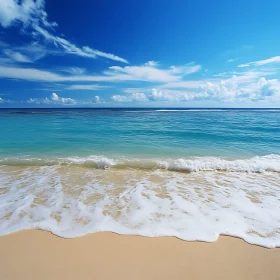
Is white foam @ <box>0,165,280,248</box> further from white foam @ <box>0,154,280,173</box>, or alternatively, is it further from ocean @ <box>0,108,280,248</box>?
white foam @ <box>0,154,280,173</box>

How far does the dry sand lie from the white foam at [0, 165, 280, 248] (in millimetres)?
226

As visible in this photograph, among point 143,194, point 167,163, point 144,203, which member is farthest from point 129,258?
point 167,163

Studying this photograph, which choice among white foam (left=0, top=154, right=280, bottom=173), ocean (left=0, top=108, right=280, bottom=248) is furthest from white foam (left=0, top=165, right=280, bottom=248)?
white foam (left=0, top=154, right=280, bottom=173)

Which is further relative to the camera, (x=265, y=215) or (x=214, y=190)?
(x=214, y=190)

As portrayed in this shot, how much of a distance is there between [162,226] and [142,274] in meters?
1.14

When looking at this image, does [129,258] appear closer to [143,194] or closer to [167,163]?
[143,194]

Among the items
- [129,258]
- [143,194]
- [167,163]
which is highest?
[129,258]

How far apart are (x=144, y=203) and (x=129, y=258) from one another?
180 cm

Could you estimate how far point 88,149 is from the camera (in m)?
10.2

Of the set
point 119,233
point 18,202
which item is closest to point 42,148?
point 18,202

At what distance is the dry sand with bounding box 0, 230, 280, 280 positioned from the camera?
2521mm

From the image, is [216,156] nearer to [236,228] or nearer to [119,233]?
[236,228]

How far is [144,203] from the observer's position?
14.9 feet

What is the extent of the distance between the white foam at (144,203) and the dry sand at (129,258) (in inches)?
8.9
